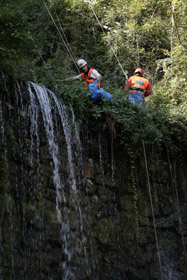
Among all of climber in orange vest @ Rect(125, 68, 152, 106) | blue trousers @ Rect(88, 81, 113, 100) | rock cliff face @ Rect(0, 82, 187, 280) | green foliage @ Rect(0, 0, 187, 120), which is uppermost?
green foliage @ Rect(0, 0, 187, 120)

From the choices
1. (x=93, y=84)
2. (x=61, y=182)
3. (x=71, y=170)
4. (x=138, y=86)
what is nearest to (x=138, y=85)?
(x=138, y=86)

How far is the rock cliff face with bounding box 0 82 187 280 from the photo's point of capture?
474cm

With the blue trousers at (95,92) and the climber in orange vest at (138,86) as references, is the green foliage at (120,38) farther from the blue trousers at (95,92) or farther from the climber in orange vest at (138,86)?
the blue trousers at (95,92)

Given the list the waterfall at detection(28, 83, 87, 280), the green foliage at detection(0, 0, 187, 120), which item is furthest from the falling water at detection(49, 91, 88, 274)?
the green foliage at detection(0, 0, 187, 120)

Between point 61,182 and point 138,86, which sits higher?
point 138,86

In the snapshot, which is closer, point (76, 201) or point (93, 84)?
point (76, 201)

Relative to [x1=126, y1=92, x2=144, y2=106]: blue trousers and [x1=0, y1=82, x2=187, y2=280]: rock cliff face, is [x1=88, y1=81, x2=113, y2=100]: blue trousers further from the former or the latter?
[x1=126, y1=92, x2=144, y2=106]: blue trousers

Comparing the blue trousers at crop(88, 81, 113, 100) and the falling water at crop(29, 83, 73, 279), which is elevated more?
the blue trousers at crop(88, 81, 113, 100)

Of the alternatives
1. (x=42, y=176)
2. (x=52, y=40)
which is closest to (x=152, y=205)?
(x=42, y=176)

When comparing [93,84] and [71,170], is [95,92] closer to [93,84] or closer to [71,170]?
[93,84]

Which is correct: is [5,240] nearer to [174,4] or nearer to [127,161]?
[127,161]

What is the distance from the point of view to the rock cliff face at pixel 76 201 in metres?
4.74

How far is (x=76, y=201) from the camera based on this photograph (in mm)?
5477

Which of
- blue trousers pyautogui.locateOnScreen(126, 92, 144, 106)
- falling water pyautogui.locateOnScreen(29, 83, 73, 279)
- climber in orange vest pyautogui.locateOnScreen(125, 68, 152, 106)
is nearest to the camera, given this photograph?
falling water pyautogui.locateOnScreen(29, 83, 73, 279)
